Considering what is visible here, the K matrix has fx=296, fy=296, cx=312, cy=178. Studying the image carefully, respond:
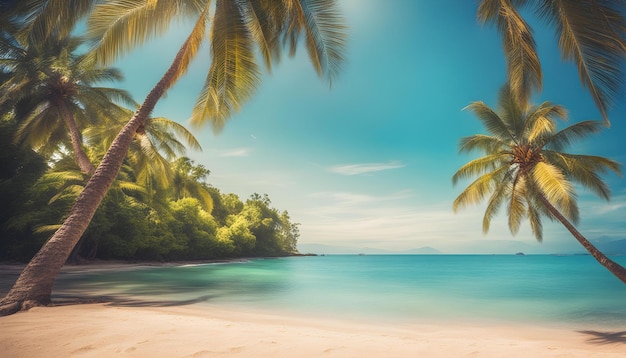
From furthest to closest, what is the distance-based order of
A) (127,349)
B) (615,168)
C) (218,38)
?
1. (615,168)
2. (218,38)
3. (127,349)

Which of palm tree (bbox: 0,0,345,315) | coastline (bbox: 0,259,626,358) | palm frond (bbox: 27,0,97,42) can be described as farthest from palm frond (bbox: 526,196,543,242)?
palm frond (bbox: 27,0,97,42)

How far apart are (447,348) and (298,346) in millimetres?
2227

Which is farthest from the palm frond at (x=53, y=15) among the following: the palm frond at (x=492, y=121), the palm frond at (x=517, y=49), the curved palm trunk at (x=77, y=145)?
the palm frond at (x=492, y=121)

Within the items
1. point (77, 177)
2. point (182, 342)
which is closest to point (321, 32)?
point (182, 342)

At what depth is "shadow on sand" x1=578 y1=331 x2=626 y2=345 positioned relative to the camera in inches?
267

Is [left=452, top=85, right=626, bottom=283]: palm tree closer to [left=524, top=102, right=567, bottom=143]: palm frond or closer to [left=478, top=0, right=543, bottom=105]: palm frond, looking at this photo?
[left=524, top=102, right=567, bottom=143]: palm frond

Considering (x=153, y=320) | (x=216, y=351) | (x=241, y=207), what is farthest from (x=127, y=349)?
(x=241, y=207)

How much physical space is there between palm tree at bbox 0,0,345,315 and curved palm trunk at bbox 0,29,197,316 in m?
0.02

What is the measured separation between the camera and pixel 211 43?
8.80 metres

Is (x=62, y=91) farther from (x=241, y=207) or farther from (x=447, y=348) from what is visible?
(x=241, y=207)

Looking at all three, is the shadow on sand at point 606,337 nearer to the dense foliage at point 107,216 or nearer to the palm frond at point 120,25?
the palm frond at point 120,25

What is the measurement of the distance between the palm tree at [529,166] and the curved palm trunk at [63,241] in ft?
39.5

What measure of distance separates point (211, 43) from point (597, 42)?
8765 mm

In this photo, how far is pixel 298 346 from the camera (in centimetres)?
395
